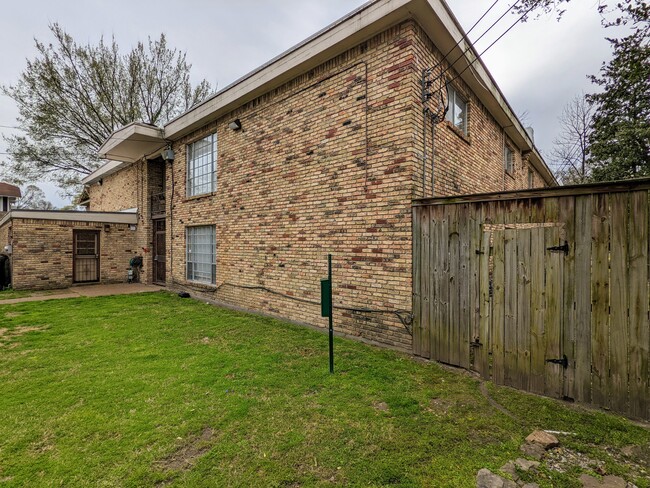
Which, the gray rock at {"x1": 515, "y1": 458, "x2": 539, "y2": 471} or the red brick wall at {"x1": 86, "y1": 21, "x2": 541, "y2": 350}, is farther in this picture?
the red brick wall at {"x1": 86, "y1": 21, "x2": 541, "y2": 350}

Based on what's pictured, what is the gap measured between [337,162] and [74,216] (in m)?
10.8

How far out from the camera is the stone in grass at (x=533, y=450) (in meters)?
2.28

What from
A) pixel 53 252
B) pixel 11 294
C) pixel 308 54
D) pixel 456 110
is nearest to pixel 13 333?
pixel 11 294

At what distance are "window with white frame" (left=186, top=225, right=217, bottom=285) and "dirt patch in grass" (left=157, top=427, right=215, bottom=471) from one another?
6103mm

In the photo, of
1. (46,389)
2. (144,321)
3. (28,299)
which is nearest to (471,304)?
(46,389)

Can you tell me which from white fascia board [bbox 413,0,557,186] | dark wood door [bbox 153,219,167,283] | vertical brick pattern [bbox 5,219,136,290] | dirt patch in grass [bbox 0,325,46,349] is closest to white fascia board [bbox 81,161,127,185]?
vertical brick pattern [bbox 5,219,136,290]

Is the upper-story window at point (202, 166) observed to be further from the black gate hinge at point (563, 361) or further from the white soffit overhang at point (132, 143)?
the black gate hinge at point (563, 361)

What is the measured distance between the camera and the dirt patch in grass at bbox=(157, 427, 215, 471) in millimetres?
2184

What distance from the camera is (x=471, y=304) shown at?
12.1 feet

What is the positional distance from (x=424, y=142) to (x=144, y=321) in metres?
6.24

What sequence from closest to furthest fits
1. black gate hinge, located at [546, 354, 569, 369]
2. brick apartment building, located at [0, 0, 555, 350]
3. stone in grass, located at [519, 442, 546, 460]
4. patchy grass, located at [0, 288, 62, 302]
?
stone in grass, located at [519, 442, 546, 460], black gate hinge, located at [546, 354, 569, 369], brick apartment building, located at [0, 0, 555, 350], patchy grass, located at [0, 288, 62, 302]

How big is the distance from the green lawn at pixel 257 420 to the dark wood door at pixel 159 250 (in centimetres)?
691

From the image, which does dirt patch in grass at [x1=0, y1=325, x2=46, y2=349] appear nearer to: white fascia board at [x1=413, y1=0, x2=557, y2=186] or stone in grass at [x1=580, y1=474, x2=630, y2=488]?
stone in grass at [x1=580, y1=474, x2=630, y2=488]

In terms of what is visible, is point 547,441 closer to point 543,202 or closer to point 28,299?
point 543,202
